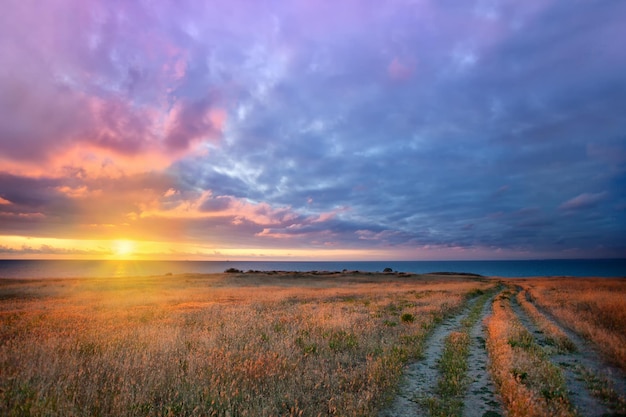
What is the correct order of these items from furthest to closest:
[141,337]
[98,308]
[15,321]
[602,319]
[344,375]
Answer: [98,308] < [15,321] < [602,319] < [141,337] < [344,375]

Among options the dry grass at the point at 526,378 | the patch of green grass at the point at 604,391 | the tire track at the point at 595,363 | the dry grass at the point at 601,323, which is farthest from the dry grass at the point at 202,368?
the dry grass at the point at 601,323

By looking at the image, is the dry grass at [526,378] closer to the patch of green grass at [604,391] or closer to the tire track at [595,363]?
the patch of green grass at [604,391]

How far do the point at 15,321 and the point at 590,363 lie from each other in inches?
1023

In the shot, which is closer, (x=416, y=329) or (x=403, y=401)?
(x=403, y=401)

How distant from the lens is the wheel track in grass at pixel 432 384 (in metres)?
7.30

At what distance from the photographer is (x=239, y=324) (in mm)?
15383

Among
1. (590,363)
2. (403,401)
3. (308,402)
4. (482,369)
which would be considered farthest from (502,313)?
(308,402)

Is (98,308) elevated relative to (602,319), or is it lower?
lower

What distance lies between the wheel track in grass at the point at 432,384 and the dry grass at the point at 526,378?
35 cm

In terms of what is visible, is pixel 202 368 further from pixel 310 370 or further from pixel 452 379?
pixel 452 379

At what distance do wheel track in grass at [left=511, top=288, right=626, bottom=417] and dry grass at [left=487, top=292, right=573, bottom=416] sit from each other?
0.95 feet

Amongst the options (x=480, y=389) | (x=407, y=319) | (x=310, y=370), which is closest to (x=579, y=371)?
(x=480, y=389)

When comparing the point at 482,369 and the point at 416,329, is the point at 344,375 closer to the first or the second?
the point at 482,369

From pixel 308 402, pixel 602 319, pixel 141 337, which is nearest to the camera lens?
pixel 308 402
